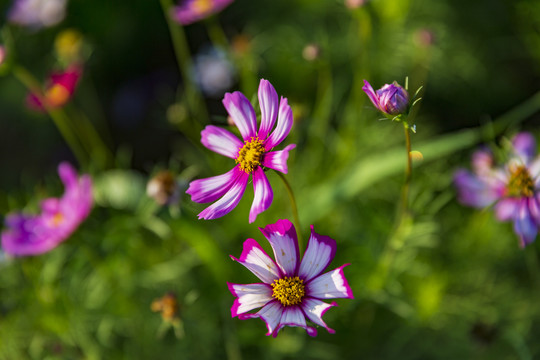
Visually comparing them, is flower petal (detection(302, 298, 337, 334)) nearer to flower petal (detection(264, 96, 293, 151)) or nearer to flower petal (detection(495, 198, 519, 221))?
flower petal (detection(264, 96, 293, 151))

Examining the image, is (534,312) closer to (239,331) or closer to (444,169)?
(444,169)

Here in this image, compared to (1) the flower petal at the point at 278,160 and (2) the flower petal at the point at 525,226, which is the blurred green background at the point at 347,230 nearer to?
(2) the flower petal at the point at 525,226

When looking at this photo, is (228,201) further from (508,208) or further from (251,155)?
(508,208)

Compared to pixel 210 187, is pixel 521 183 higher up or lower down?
lower down

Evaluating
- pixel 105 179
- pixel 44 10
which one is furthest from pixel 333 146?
pixel 44 10

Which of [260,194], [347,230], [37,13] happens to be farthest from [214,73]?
[260,194]

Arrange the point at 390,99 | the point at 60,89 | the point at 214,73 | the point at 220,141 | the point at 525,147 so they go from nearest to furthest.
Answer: the point at 390,99, the point at 220,141, the point at 525,147, the point at 60,89, the point at 214,73

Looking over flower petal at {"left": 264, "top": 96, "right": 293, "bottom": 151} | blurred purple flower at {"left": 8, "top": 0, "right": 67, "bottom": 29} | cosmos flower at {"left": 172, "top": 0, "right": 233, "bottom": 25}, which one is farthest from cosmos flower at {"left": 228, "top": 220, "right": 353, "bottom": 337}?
blurred purple flower at {"left": 8, "top": 0, "right": 67, "bottom": 29}
